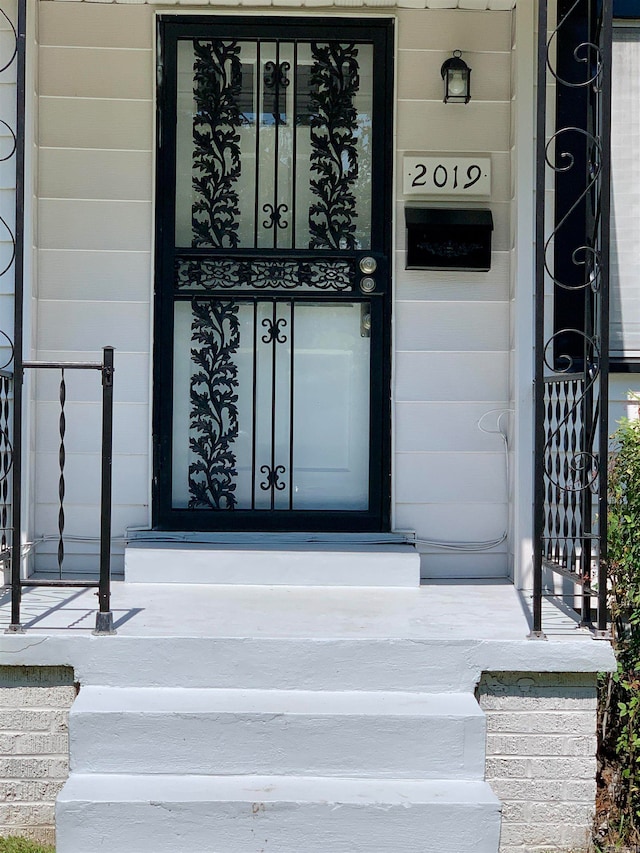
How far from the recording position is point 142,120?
14.3ft

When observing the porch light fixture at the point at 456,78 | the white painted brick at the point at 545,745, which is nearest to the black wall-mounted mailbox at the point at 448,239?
the porch light fixture at the point at 456,78

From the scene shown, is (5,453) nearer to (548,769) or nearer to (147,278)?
(147,278)

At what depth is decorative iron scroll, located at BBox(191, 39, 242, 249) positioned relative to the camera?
4.45 meters

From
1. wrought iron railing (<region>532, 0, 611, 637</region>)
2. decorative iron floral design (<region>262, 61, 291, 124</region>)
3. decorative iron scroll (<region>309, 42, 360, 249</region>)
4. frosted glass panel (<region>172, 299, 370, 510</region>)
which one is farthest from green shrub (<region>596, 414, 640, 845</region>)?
decorative iron floral design (<region>262, 61, 291, 124</region>)

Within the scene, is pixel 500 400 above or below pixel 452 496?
above

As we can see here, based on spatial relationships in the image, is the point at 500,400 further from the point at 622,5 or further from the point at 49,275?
the point at 49,275

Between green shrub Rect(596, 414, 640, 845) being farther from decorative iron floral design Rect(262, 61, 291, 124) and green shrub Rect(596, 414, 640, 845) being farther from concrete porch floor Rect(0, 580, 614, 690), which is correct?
Result: decorative iron floral design Rect(262, 61, 291, 124)

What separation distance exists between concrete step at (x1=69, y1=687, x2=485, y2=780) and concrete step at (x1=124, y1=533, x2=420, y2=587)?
46.2 inches

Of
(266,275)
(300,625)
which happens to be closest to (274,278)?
(266,275)

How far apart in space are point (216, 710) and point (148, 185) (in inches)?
96.7

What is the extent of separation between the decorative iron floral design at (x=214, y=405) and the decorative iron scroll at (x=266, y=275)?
103mm

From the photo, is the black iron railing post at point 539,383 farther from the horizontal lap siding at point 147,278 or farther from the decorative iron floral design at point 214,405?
the decorative iron floral design at point 214,405

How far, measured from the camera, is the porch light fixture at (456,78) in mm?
4289

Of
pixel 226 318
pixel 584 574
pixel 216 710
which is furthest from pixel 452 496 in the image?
pixel 216 710
